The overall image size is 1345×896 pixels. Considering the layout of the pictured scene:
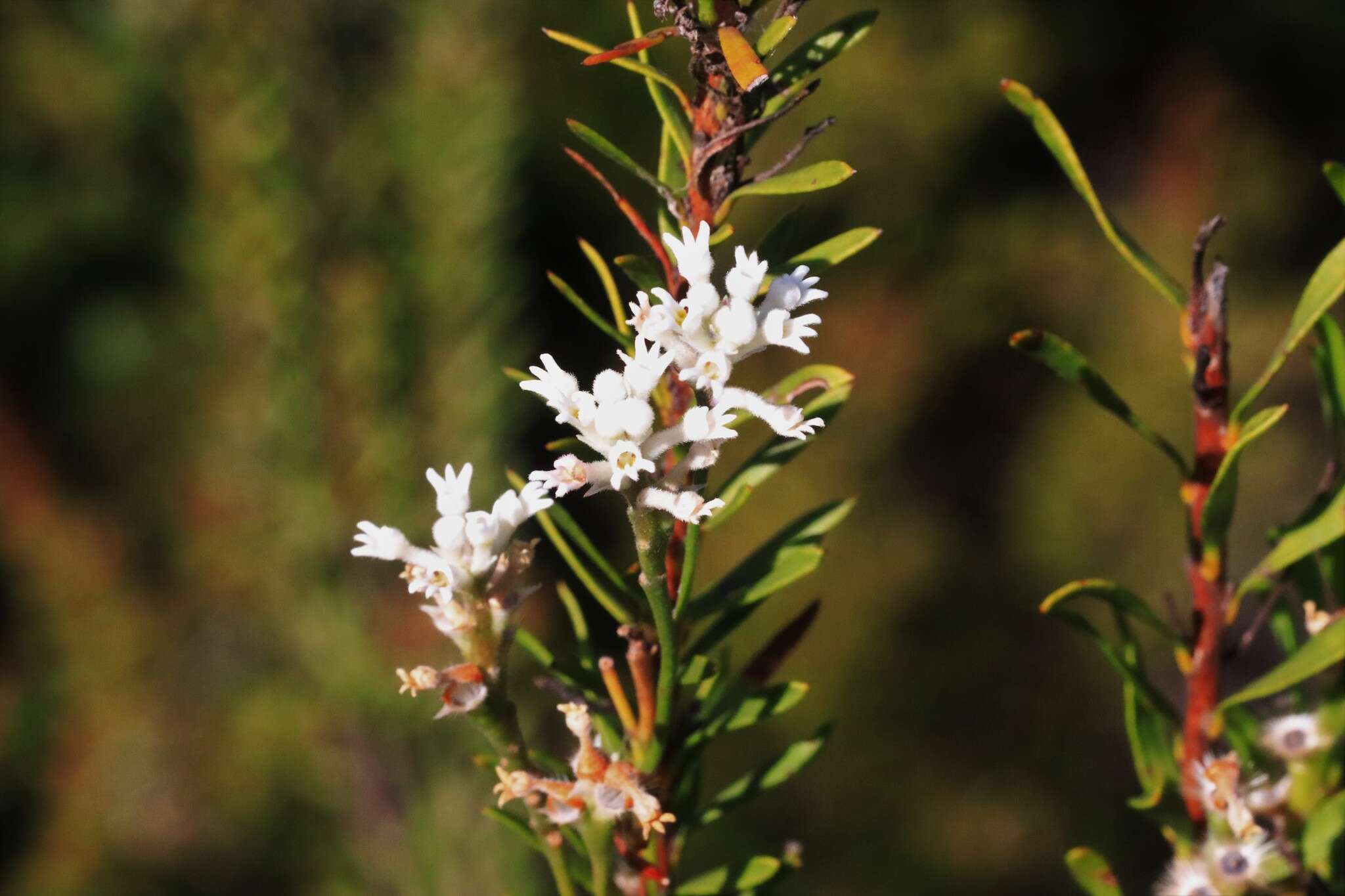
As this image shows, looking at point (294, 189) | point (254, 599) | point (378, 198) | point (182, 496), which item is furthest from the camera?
point (182, 496)

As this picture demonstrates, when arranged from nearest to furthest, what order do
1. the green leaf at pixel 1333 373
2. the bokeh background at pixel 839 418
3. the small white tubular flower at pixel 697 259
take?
the small white tubular flower at pixel 697 259, the green leaf at pixel 1333 373, the bokeh background at pixel 839 418

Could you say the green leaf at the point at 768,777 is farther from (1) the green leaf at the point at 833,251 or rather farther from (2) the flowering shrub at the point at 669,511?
(1) the green leaf at the point at 833,251

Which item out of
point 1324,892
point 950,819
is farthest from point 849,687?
point 1324,892

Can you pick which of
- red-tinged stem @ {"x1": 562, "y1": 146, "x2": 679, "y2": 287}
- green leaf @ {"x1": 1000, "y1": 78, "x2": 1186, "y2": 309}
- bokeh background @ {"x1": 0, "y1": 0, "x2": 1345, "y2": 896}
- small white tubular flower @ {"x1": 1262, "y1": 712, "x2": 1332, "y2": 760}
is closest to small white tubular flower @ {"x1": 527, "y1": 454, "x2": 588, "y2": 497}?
red-tinged stem @ {"x1": 562, "y1": 146, "x2": 679, "y2": 287}

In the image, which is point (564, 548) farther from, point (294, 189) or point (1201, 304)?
point (294, 189)

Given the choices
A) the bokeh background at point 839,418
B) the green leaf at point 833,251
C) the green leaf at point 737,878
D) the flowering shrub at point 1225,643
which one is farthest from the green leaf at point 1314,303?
the bokeh background at point 839,418
